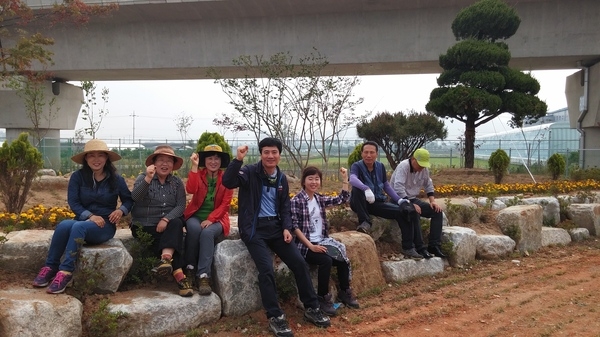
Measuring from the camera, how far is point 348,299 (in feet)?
15.4

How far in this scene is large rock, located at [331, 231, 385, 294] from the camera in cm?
507

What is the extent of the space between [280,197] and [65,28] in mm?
14328

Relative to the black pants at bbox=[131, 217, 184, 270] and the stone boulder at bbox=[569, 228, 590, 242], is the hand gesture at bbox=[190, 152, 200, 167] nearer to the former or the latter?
the black pants at bbox=[131, 217, 184, 270]

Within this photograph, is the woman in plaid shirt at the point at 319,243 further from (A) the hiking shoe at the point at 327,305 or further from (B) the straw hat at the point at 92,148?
(B) the straw hat at the point at 92,148

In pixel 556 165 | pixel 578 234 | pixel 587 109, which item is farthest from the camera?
pixel 587 109

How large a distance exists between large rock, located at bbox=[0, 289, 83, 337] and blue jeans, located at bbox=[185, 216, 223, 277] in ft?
3.23

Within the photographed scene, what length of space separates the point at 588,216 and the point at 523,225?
216cm

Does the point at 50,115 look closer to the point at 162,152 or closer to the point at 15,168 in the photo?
the point at 15,168

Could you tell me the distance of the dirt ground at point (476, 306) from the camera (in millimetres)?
4109

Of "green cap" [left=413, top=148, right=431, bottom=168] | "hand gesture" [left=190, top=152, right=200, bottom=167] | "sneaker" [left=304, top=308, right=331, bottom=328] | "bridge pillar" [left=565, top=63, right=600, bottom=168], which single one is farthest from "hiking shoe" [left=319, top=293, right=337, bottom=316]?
"bridge pillar" [left=565, top=63, right=600, bottom=168]

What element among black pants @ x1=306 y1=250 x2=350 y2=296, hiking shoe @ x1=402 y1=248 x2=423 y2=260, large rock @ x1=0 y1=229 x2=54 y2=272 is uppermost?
large rock @ x1=0 y1=229 x2=54 y2=272

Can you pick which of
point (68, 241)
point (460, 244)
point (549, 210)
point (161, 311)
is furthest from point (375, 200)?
point (549, 210)

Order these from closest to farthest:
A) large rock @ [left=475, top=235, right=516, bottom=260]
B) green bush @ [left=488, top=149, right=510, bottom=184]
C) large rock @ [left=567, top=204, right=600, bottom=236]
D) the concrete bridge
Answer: large rock @ [left=475, top=235, right=516, bottom=260], large rock @ [left=567, top=204, right=600, bottom=236], green bush @ [left=488, top=149, right=510, bottom=184], the concrete bridge

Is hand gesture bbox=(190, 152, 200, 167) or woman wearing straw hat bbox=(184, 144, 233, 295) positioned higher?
hand gesture bbox=(190, 152, 200, 167)
